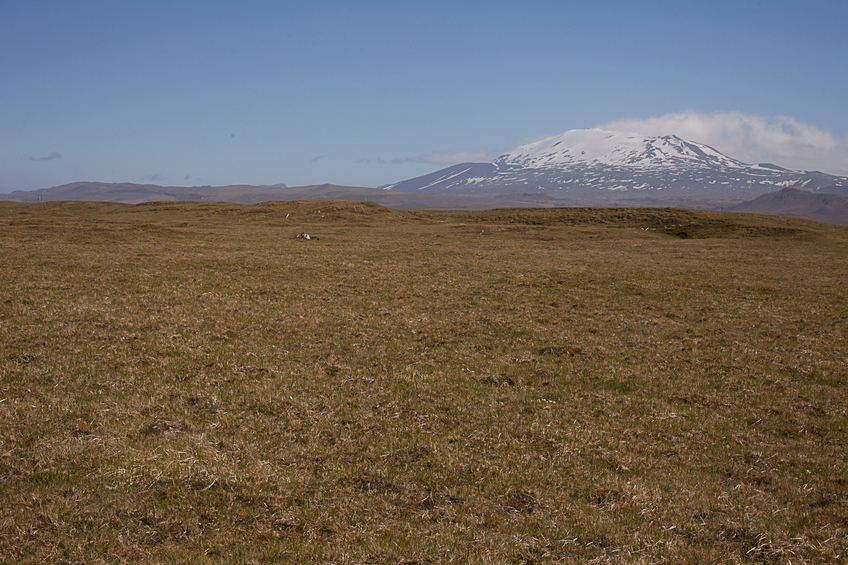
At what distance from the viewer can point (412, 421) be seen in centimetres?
1241

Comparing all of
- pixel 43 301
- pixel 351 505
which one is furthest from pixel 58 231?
pixel 351 505

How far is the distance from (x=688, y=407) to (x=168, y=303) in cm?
2151

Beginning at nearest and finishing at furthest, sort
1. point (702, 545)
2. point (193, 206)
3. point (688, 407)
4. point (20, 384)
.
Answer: point (702, 545)
point (20, 384)
point (688, 407)
point (193, 206)

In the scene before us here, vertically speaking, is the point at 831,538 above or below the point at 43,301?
below

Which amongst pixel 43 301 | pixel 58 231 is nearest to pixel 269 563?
pixel 43 301

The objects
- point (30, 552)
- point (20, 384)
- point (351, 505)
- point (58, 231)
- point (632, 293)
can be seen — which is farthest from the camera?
point (58, 231)

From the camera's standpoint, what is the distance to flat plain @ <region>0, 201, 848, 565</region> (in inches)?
303

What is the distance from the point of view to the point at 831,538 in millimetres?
7785

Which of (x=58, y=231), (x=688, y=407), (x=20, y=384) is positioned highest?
(x=58, y=231)

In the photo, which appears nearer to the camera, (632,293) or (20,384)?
(20,384)

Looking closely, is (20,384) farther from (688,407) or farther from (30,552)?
(688,407)

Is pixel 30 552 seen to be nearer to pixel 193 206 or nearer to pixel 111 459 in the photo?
pixel 111 459

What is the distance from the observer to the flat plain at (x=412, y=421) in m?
7.69

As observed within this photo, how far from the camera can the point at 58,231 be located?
165 feet
